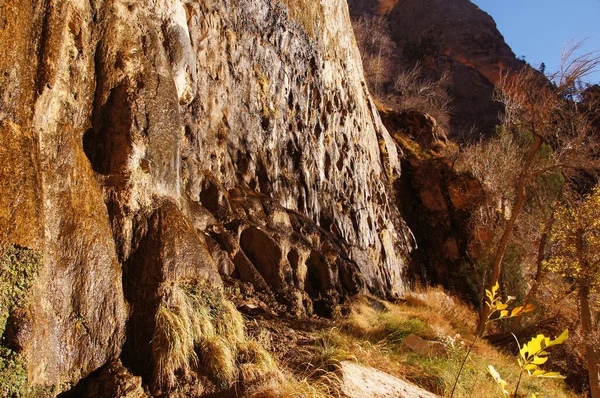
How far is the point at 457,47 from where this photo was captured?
53312 mm

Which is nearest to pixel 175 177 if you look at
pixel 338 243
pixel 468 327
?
pixel 338 243

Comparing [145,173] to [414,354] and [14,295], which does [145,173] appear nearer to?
[14,295]

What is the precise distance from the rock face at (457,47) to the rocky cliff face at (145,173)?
104ft

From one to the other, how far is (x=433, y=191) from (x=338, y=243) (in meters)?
8.81

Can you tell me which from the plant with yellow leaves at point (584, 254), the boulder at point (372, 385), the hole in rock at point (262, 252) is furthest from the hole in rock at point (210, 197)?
the plant with yellow leaves at point (584, 254)

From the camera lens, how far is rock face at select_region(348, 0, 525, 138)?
1698 inches

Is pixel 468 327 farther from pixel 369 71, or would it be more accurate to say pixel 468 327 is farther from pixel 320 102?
Result: pixel 369 71

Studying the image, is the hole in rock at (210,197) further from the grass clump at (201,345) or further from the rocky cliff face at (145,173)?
the grass clump at (201,345)

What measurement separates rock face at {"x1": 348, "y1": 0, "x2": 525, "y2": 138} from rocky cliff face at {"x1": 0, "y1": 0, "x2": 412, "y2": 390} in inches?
1244

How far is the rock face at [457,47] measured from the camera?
43125 mm

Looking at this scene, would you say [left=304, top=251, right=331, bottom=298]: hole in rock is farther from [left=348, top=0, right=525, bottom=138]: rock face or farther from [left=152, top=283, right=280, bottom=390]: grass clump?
[left=348, top=0, right=525, bottom=138]: rock face

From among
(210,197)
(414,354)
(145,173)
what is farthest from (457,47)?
(145,173)

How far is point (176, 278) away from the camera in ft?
16.5

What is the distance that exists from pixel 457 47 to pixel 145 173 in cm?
5476
